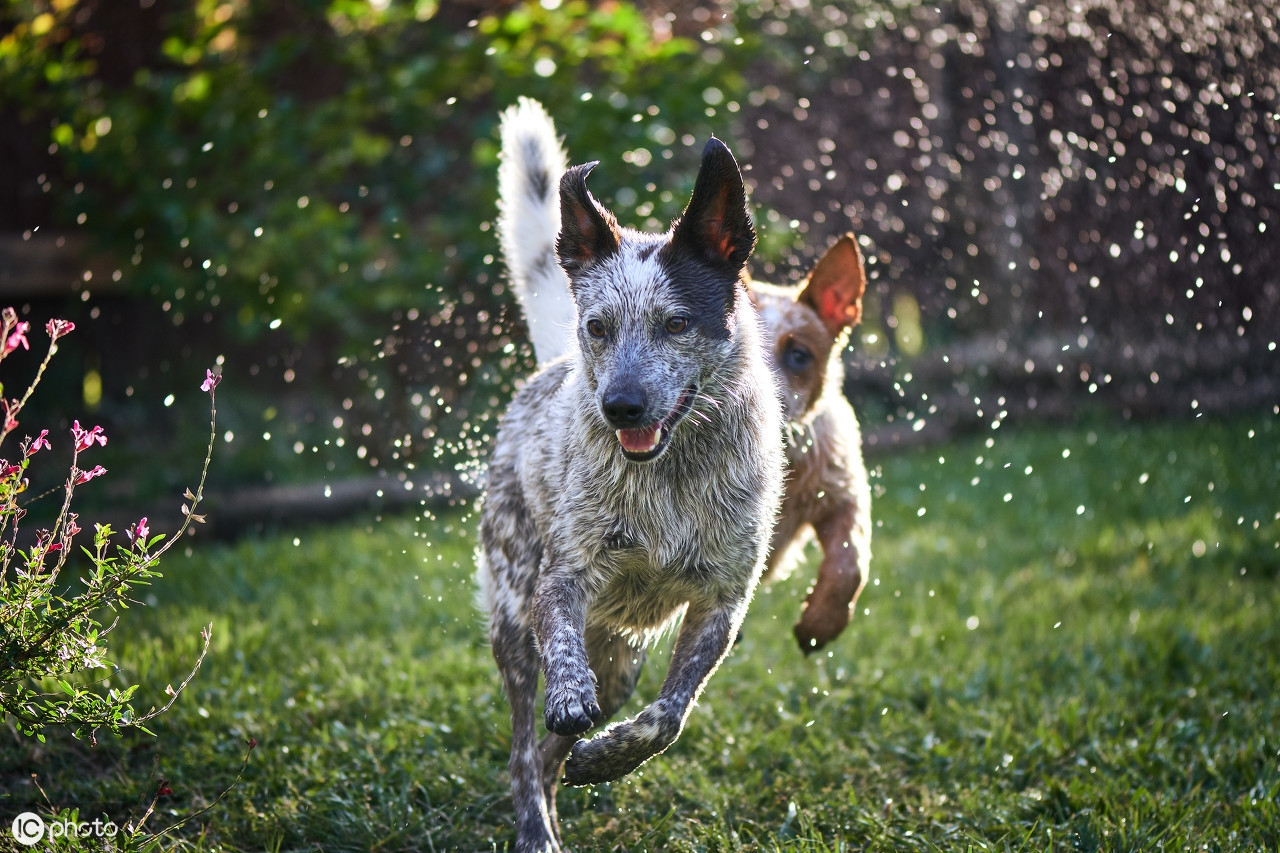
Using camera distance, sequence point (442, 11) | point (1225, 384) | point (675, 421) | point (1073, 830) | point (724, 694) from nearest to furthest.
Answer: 1. point (675, 421)
2. point (1073, 830)
3. point (724, 694)
4. point (442, 11)
5. point (1225, 384)

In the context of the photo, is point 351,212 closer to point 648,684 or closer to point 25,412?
point 25,412

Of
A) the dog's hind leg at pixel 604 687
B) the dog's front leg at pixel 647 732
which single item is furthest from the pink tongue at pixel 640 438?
the dog's hind leg at pixel 604 687

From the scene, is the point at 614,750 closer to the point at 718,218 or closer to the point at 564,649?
the point at 564,649

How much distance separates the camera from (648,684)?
410cm

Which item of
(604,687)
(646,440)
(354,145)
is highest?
(646,440)

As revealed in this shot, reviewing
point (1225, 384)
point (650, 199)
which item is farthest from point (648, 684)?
point (1225, 384)

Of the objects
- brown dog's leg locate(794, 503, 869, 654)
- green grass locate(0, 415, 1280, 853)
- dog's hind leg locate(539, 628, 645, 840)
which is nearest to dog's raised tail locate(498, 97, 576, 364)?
dog's hind leg locate(539, 628, 645, 840)

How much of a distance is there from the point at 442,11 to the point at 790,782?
5602 mm

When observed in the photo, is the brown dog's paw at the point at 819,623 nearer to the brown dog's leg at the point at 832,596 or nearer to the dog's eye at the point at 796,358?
the brown dog's leg at the point at 832,596

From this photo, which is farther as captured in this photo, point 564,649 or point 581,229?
point 581,229

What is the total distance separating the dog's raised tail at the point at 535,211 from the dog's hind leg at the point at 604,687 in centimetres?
94

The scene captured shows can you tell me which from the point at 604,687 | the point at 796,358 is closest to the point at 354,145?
the point at 796,358

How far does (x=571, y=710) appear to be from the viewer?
2332mm

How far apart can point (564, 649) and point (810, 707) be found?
176 centimetres
